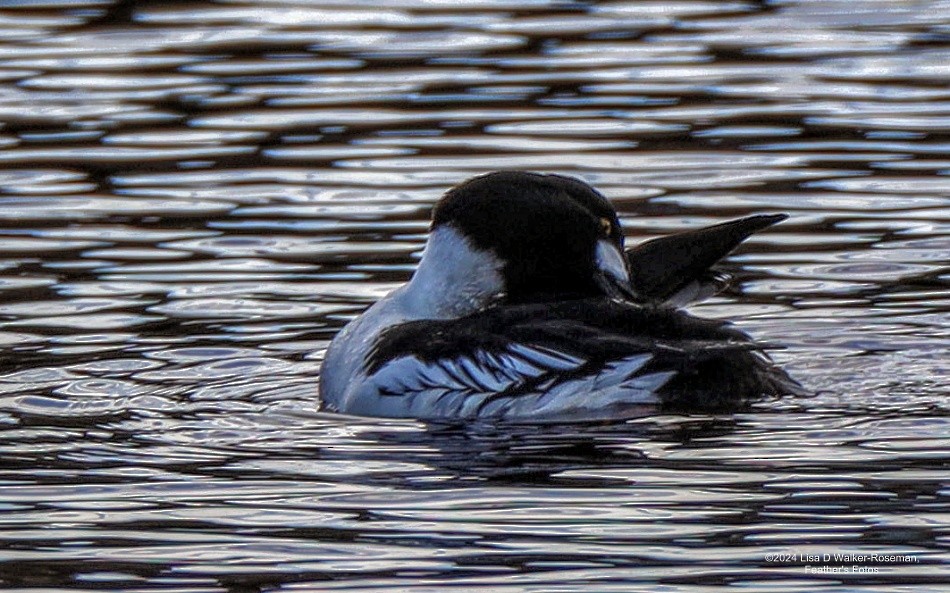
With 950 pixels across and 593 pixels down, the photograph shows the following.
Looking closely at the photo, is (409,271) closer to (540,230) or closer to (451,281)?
(451,281)

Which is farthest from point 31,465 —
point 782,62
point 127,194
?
point 782,62

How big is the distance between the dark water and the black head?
2.98ft

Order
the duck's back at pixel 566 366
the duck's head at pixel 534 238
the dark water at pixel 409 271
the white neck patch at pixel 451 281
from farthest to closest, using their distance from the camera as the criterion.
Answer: the white neck patch at pixel 451 281
the duck's head at pixel 534 238
the duck's back at pixel 566 366
the dark water at pixel 409 271

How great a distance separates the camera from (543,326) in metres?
8.11

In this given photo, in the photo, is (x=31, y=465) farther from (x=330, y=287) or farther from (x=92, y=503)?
(x=330, y=287)

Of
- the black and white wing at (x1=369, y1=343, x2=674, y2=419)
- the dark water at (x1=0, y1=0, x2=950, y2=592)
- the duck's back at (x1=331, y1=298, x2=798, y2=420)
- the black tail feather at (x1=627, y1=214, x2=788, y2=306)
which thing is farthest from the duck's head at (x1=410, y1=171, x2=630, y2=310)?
Answer: the dark water at (x1=0, y1=0, x2=950, y2=592)

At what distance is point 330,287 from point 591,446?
322cm

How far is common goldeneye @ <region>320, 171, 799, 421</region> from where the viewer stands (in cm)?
802

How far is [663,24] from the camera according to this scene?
53.1 ft

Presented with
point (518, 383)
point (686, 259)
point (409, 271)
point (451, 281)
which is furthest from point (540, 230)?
point (409, 271)

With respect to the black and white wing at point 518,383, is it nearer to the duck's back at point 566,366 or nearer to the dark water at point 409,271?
the duck's back at point 566,366

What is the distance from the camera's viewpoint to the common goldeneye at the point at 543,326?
802 centimetres

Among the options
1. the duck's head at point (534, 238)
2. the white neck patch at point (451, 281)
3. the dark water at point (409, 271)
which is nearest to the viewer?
the dark water at point (409, 271)

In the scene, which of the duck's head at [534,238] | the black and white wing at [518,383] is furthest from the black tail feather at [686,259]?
the black and white wing at [518,383]
